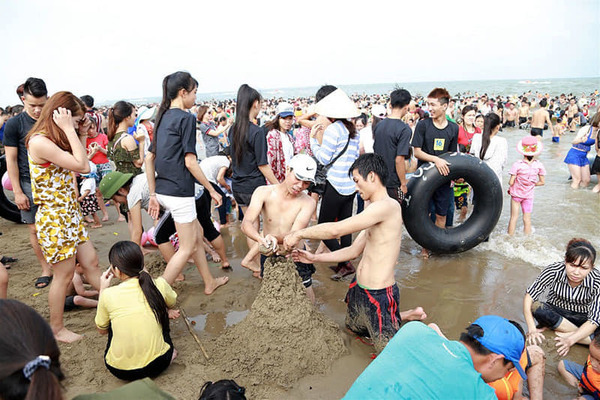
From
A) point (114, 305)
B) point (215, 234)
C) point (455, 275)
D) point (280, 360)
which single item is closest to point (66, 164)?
point (114, 305)

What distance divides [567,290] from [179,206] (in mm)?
3430

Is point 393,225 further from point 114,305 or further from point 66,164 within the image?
point 66,164

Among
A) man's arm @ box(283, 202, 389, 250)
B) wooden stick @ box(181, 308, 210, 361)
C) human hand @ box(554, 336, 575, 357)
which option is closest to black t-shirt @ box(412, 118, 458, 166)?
man's arm @ box(283, 202, 389, 250)

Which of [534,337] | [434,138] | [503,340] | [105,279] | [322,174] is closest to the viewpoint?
[503,340]

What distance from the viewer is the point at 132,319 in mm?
2596

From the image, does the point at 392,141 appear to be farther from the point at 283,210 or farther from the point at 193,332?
the point at 193,332

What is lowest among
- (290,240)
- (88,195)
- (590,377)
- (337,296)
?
(337,296)

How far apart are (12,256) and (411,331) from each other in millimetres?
5410

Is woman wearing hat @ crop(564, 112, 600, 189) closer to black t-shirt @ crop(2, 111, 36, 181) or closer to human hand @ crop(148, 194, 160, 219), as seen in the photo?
human hand @ crop(148, 194, 160, 219)

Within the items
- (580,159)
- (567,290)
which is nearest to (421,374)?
(567,290)

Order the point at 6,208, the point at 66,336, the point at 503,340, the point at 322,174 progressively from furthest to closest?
the point at 6,208 < the point at 322,174 < the point at 66,336 < the point at 503,340

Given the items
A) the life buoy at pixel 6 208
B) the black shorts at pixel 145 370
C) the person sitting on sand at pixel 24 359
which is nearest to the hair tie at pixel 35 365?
the person sitting on sand at pixel 24 359

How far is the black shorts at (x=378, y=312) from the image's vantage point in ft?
9.84

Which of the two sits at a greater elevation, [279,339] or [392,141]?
[392,141]
